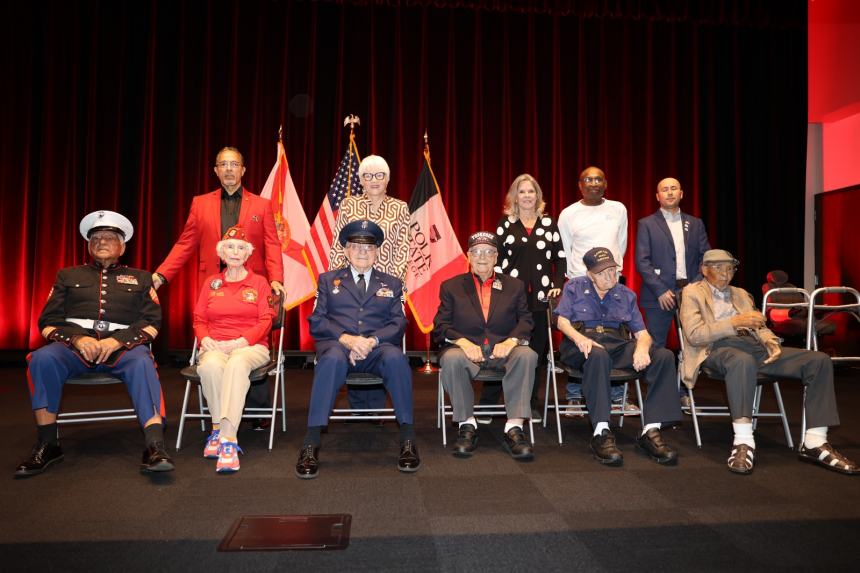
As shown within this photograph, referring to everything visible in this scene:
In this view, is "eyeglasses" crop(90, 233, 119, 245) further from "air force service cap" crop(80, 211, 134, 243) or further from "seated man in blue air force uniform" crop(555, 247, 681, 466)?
"seated man in blue air force uniform" crop(555, 247, 681, 466)

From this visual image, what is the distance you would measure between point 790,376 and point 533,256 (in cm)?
172

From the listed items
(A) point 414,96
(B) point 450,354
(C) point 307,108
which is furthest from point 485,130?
(B) point 450,354

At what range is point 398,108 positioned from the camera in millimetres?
7367

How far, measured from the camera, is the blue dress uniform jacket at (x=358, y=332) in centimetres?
316

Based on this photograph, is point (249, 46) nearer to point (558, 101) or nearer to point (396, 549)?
point (558, 101)

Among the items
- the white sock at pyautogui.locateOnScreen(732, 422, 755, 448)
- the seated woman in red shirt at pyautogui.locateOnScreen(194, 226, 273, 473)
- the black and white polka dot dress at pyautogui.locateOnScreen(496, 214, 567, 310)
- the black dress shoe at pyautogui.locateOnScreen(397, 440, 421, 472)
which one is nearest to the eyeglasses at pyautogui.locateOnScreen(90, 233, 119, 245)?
the seated woman in red shirt at pyautogui.locateOnScreen(194, 226, 273, 473)

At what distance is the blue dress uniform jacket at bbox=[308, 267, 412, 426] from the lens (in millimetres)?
3156

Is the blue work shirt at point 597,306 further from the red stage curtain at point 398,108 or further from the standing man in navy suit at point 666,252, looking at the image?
the red stage curtain at point 398,108

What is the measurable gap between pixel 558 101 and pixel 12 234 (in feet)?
22.2

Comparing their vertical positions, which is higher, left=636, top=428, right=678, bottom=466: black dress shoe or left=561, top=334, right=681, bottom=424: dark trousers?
left=561, top=334, right=681, bottom=424: dark trousers

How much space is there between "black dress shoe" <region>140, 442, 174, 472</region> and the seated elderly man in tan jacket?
9.31 ft

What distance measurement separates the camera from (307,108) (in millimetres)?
7250

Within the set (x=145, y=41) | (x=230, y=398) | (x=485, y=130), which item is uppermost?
(x=145, y=41)

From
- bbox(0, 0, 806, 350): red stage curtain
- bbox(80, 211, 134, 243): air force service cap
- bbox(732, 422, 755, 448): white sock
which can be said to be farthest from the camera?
bbox(0, 0, 806, 350): red stage curtain
